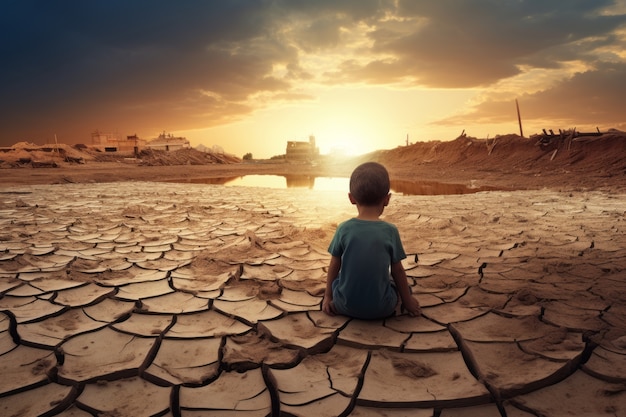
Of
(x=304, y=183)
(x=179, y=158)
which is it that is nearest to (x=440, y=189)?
(x=304, y=183)

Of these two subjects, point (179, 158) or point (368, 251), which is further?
point (179, 158)

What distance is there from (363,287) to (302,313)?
427mm

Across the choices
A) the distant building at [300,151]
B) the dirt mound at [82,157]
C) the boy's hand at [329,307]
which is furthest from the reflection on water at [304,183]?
the distant building at [300,151]

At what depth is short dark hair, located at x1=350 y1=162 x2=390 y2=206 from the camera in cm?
164

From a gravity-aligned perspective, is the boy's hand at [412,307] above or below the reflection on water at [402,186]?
below

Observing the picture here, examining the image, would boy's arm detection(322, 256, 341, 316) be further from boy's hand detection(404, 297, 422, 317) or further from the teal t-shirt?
boy's hand detection(404, 297, 422, 317)

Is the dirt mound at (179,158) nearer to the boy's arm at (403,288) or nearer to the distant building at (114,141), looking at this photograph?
Result: the distant building at (114,141)

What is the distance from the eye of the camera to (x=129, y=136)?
3700 centimetres

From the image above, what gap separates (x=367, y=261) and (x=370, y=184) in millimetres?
345

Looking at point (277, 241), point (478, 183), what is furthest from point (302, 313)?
point (478, 183)

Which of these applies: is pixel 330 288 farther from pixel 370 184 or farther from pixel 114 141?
pixel 114 141

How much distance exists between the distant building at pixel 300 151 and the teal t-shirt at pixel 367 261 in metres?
24.3

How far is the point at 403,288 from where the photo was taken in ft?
6.00

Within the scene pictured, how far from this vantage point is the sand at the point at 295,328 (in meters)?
1.33
